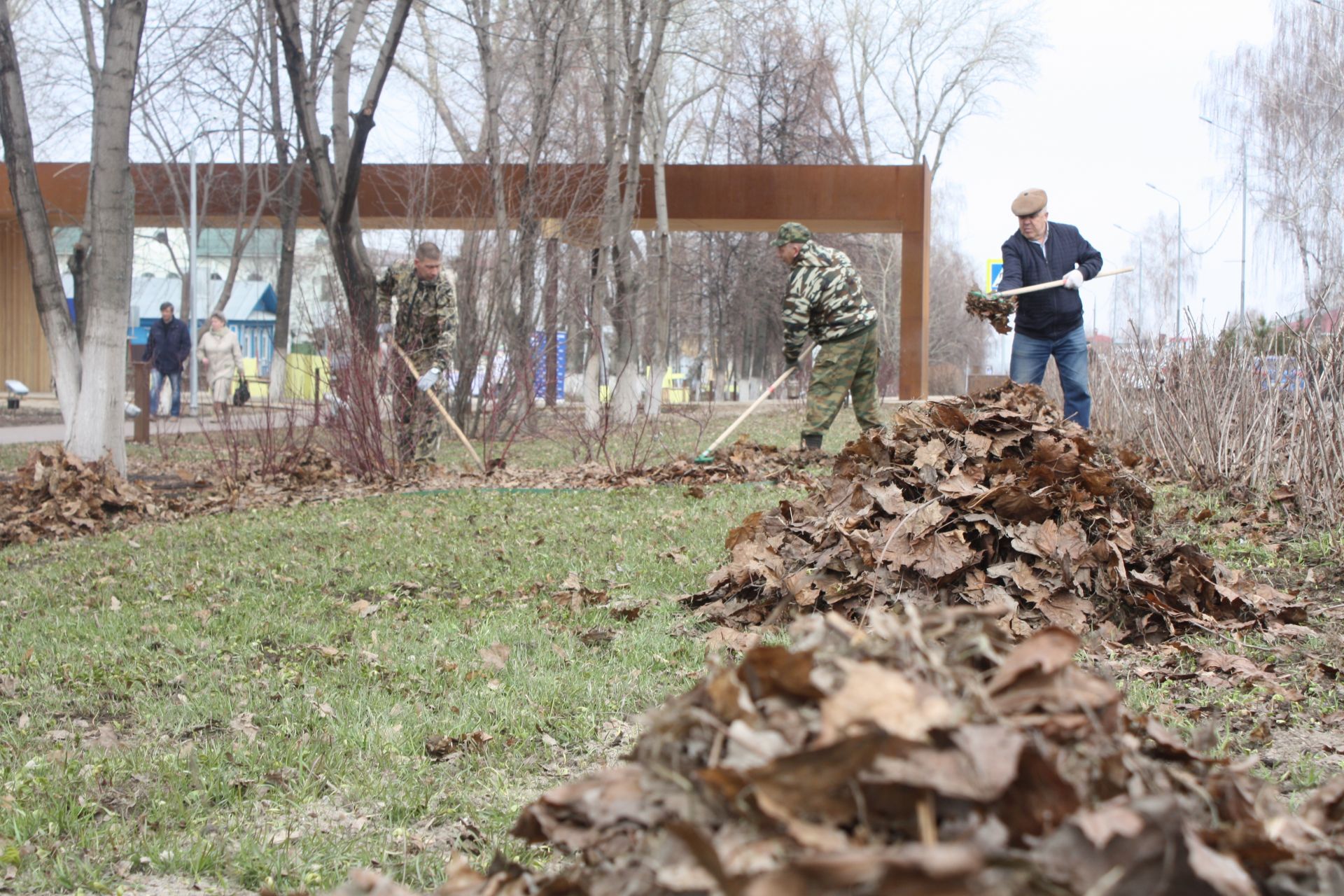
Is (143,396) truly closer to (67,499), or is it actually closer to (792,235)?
(67,499)

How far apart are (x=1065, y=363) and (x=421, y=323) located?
18.7ft

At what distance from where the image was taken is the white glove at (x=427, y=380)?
10.0 meters

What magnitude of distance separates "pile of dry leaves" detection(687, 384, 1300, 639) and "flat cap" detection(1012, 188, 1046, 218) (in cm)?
349

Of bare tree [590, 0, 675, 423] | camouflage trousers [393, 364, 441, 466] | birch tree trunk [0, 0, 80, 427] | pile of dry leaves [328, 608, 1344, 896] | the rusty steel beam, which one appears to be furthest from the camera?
the rusty steel beam

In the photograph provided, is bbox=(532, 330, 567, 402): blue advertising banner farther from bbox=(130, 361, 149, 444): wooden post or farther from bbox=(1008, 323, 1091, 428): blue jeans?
bbox=(1008, 323, 1091, 428): blue jeans

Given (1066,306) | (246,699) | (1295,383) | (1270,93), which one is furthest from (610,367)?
(1270,93)

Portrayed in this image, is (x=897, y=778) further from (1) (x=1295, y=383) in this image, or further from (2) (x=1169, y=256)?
(2) (x=1169, y=256)

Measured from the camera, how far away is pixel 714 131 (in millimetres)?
37000

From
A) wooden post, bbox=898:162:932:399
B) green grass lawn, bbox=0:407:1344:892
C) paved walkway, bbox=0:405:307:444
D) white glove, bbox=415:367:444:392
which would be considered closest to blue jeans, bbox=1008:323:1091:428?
green grass lawn, bbox=0:407:1344:892

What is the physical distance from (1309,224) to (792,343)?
28.6 meters

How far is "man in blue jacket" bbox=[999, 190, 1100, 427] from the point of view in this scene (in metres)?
8.11

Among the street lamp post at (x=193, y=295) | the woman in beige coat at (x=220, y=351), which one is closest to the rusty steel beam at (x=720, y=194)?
the street lamp post at (x=193, y=295)

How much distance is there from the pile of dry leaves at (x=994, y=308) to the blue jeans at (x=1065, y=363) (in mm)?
142

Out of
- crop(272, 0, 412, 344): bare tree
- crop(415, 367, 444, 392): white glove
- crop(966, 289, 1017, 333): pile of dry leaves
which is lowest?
crop(415, 367, 444, 392): white glove
